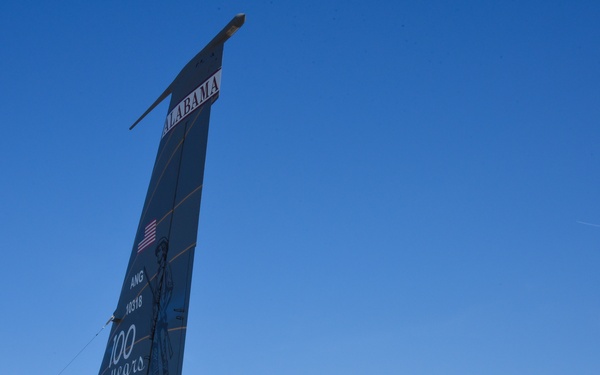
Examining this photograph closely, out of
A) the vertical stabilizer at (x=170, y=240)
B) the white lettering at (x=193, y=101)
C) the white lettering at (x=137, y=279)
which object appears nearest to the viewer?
the vertical stabilizer at (x=170, y=240)

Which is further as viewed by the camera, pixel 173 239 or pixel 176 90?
pixel 176 90

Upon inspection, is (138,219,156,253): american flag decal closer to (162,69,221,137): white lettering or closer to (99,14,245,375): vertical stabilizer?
(99,14,245,375): vertical stabilizer

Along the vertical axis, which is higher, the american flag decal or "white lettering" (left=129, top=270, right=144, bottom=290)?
the american flag decal

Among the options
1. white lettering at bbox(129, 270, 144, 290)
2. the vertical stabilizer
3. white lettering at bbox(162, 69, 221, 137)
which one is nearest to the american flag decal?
the vertical stabilizer

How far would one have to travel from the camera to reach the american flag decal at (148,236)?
11.7 meters

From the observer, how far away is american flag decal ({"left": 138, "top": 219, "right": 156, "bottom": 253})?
11.7m

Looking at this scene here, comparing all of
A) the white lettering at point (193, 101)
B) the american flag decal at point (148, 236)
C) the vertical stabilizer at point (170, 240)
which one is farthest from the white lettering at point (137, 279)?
the white lettering at point (193, 101)

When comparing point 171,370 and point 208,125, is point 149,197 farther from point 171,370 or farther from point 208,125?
point 171,370

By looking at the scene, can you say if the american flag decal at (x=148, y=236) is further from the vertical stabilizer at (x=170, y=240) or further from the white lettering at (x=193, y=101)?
the white lettering at (x=193, y=101)

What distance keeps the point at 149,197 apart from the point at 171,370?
14.2 feet

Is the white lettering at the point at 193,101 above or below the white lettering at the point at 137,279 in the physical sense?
above

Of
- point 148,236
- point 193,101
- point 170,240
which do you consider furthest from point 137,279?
point 193,101

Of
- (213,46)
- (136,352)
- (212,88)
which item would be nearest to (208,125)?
(212,88)

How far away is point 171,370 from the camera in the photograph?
897cm
